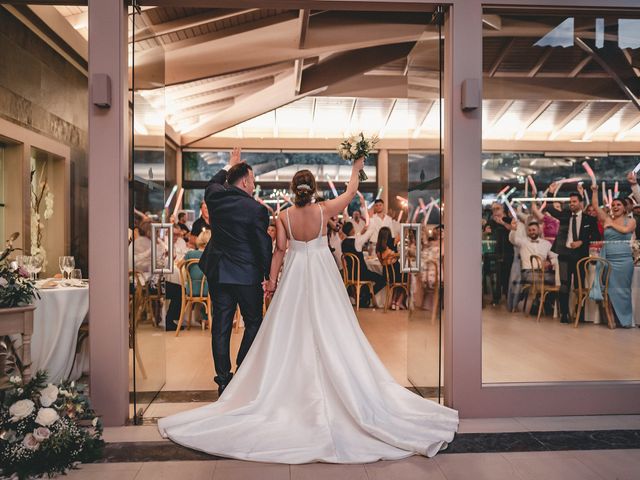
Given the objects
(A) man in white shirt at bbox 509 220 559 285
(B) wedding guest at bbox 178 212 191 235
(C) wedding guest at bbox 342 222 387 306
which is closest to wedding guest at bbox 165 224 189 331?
(B) wedding guest at bbox 178 212 191 235

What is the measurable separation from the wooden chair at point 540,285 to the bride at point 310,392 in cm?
106

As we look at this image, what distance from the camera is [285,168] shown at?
15703mm

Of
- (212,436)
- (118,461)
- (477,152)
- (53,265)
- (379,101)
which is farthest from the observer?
(379,101)

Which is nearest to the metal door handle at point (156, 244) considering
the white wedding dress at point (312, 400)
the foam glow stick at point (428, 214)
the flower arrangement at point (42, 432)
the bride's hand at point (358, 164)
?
the white wedding dress at point (312, 400)

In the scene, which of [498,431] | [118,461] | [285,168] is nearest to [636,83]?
[498,431]

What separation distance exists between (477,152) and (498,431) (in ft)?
6.16

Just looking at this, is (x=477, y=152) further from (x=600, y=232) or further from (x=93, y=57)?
(x=93, y=57)

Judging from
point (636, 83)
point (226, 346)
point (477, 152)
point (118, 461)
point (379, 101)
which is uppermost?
point (379, 101)

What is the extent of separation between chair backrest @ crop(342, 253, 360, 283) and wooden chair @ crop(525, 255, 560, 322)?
5.21 m

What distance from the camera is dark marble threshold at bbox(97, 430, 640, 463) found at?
127 inches

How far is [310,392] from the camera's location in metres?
3.71

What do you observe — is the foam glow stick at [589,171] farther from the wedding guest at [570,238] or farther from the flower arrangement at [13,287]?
the flower arrangement at [13,287]

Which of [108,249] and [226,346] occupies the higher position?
[108,249]

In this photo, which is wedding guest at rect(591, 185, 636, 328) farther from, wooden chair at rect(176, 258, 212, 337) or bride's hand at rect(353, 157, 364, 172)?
wooden chair at rect(176, 258, 212, 337)
